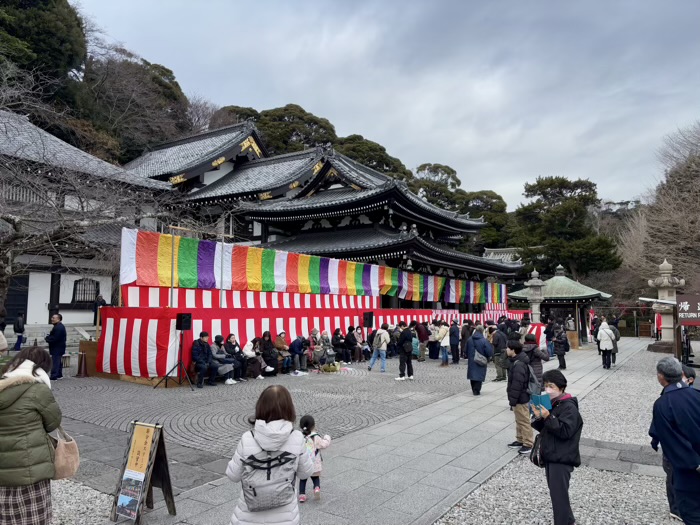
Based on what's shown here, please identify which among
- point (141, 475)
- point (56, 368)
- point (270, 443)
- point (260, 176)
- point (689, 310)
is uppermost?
point (260, 176)

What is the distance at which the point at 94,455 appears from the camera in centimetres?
600

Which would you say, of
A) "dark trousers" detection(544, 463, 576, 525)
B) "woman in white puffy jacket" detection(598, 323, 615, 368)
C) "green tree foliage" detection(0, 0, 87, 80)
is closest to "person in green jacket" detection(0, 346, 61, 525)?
"dark trousers" detection(544, 463, 576, 525)

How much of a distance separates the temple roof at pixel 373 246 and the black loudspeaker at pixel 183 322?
11600 mm

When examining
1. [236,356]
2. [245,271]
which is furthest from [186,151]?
[236,356]

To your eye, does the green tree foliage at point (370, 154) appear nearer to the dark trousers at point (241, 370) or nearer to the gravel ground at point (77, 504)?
the dark trousers at point (241, 370)

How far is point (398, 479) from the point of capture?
5.25 m

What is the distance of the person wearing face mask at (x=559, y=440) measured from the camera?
12.4ft

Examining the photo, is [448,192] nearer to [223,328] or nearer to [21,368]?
[223,328]

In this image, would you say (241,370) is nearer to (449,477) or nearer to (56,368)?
(56,368)

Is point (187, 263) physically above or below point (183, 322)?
above

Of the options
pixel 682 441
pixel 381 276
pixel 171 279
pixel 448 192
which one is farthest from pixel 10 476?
pixel 448 192

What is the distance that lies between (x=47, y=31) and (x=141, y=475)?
95.3 ft

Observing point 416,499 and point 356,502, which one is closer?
point 356,502

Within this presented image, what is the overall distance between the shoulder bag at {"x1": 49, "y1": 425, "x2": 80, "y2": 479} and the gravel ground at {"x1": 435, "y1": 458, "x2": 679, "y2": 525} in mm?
3056
